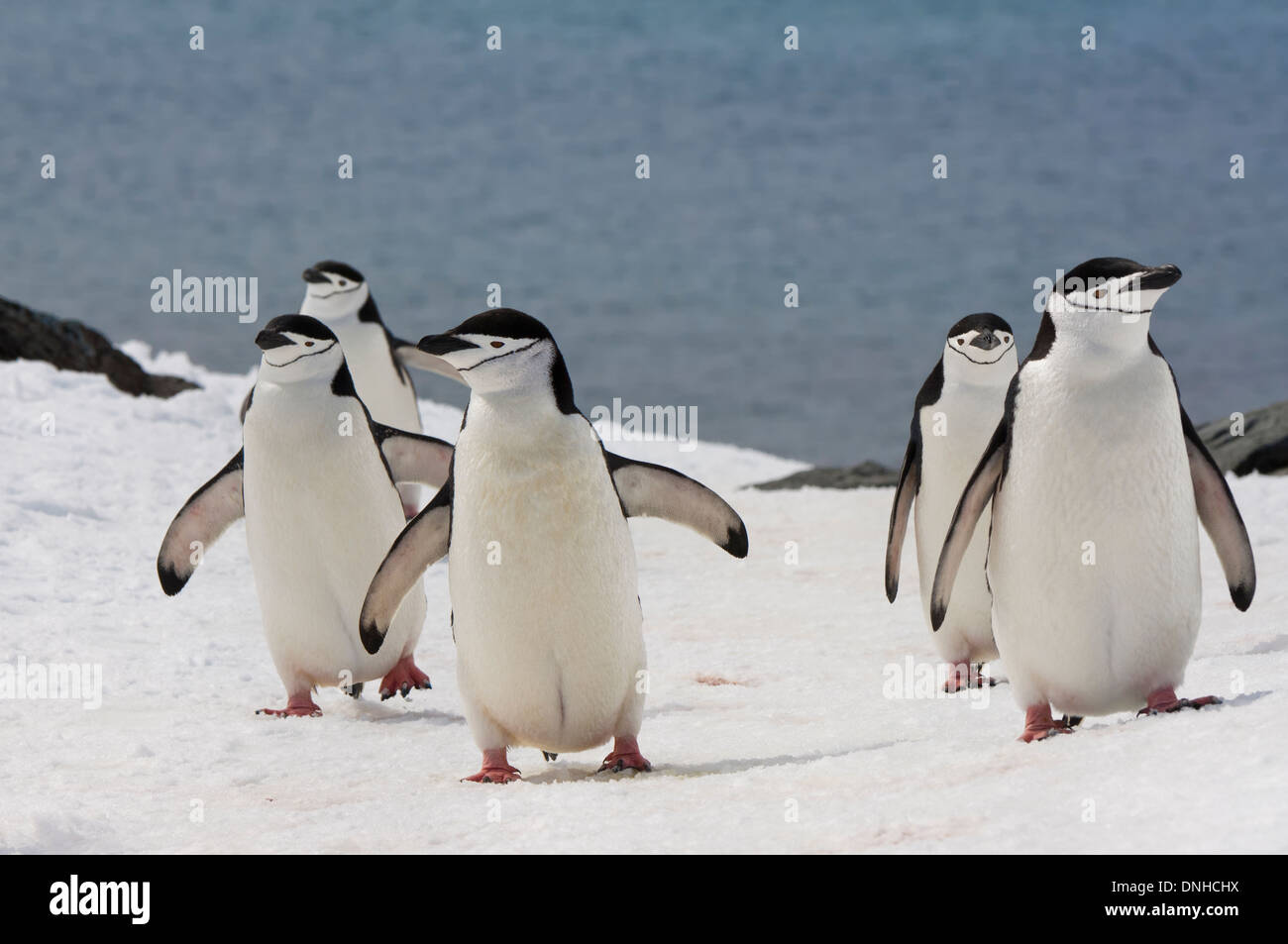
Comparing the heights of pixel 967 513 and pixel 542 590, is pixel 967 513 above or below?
above

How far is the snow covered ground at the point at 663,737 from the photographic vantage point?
2.77 metres

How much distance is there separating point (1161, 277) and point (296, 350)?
2805 millimetres

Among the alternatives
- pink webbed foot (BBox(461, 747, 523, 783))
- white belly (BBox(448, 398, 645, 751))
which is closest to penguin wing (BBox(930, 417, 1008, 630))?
white belly (BBox(448, 398, 645, 751))

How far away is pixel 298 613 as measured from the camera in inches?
196

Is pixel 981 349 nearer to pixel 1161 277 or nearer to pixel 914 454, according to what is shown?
pixel 914 454

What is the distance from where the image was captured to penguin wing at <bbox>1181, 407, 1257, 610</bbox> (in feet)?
12.6

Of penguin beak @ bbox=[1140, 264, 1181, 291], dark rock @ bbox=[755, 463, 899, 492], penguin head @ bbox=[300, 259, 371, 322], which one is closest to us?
penguin beak @ bbox=[1140, 264, 1181, 291]

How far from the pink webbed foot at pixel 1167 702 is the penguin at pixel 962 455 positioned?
58.7 inches

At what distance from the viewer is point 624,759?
379 cm

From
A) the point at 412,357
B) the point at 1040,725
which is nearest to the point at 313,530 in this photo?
the point at 1040,725

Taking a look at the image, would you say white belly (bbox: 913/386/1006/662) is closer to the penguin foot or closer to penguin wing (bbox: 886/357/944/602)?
penguin wing (bbox: 886/357/944/602)

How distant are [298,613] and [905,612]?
2.96 meters

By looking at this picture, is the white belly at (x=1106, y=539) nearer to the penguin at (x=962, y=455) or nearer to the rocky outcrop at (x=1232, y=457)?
the penguin at (x=962, y=455)
